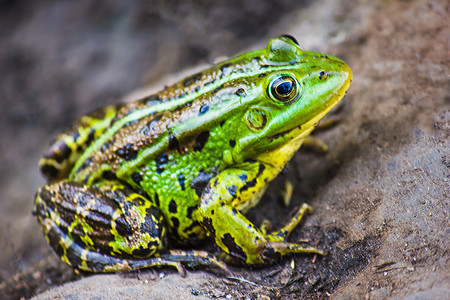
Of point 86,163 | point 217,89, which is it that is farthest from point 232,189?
point 86,163

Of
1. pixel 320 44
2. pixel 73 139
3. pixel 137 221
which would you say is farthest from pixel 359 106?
pixel 73 139

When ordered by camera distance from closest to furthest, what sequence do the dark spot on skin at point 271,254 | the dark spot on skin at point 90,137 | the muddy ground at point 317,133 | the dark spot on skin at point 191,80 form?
the muddy ground at point 317,133 < the dark spot on skin at point 271,254 < the dark spot on skin at point 191,80 < the dark spot on skin at point 90,137

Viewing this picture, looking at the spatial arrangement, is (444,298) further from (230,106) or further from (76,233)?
(76,233)

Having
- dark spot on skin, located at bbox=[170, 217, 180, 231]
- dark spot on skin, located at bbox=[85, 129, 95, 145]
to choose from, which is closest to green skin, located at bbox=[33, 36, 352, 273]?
dark spot on skin, located at bbox=[170, 217, 180, 231]

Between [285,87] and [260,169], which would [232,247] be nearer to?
[260,169]

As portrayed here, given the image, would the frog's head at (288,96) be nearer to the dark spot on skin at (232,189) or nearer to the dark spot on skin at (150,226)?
the dark spot on skin at (232,189)

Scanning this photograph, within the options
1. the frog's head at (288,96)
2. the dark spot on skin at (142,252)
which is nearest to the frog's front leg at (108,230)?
the dark spot on skin at (142,252)

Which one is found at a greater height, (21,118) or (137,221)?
(21,118)
